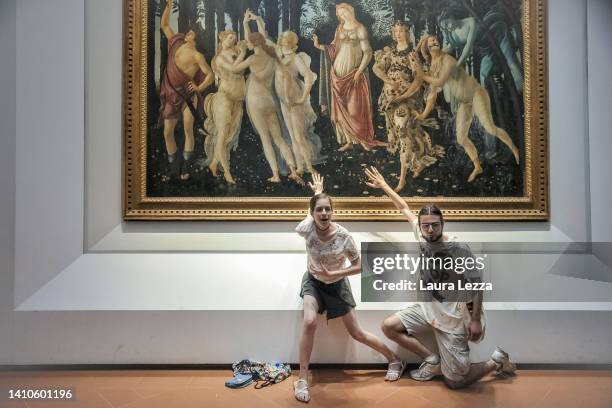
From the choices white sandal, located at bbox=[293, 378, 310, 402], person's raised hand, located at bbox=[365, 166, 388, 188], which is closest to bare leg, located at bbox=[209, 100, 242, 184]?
person's raised hand, located at bbox=[365, 166, 388, 188]

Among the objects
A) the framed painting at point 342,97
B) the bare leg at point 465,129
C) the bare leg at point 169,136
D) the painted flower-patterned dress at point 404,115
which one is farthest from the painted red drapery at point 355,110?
the bare leg at point 169,136

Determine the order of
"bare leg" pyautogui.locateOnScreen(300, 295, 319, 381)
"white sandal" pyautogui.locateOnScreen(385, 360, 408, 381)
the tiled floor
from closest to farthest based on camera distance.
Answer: the tiled floor → "bare leg" pyautogui.locateOnScreen(300, 295, 319, 381) → "white sandal" pyautogui.locateOnScreen(385, 360, 408, 381)

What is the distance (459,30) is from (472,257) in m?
2.49

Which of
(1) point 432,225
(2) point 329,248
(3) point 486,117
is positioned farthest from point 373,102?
(2) point 329,248

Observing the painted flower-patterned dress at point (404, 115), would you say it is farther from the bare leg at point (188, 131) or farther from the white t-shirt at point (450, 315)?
the bare leg at point (188, 131)

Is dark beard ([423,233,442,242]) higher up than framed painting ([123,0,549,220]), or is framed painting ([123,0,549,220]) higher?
framed painting ([123,0,549,220])

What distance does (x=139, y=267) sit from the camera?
3756mm

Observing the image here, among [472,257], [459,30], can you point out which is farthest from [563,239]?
[459,30]

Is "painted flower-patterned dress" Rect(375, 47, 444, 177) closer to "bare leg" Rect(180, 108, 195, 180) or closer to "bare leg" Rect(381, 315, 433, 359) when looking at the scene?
"bare leg" Rect(381, 315, 433, 359)

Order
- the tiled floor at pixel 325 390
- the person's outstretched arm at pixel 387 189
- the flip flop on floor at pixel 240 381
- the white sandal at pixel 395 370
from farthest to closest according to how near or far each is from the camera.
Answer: the person's outstretched arm at pixel 387 189 → the white sandal at pixel 395 370 → the flip flop on floor at pixel 240 381 → the tiled floor at pixel 325 390

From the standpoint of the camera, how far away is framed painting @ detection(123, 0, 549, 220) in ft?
12.9

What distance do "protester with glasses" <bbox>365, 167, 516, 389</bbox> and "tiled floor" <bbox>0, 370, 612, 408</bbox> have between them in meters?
0.12

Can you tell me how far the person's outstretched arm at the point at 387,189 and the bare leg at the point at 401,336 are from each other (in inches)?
39.8

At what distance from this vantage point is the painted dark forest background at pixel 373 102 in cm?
393
